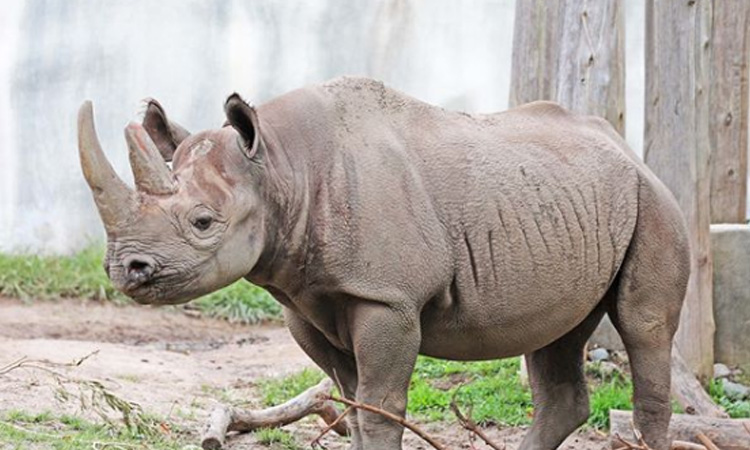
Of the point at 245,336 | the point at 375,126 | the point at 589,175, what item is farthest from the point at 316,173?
the point at 245,336

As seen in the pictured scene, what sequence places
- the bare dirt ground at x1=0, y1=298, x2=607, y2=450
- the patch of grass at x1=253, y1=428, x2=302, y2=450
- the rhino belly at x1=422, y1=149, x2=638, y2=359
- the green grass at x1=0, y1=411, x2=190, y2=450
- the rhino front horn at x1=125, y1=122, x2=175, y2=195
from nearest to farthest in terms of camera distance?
the rhino front horn at x1=125, y1=122, x2=175, y2=195 → the rhino belly at x1=422, y1=149, x2=638, y2=359 → the green grass at x1=0, y1=411, x2=190, y2=450 → the patch of grass at x1=253, y1=428, x2=302, y2=450 → the bare dirt ground at x1=0, y1=298, x2=607, y2=450

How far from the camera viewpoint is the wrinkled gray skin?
539 cm

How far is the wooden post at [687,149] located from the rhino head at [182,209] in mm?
4027

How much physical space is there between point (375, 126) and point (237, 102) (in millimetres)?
757

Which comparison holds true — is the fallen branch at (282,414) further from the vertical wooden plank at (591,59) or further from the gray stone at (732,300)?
the gray stone at (732,300)

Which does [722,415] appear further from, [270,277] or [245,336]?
[245,336]

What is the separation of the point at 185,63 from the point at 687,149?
6671 millimetres

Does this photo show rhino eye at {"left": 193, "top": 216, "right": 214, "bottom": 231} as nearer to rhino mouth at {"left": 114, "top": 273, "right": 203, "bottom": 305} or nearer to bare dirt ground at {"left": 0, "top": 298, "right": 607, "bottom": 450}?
rhino mouth at {"left": 114, "top": 273, "right": 203, "bottom": 305}

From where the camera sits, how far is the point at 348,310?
19.1 ft

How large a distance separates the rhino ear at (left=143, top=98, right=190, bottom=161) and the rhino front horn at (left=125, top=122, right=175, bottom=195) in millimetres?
517

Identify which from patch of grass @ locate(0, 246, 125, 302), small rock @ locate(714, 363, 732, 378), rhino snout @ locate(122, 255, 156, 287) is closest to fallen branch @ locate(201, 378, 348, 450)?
rhino snout @ locate(122, 255, 156, 287)

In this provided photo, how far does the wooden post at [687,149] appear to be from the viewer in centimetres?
888

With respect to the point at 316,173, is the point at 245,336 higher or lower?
lower

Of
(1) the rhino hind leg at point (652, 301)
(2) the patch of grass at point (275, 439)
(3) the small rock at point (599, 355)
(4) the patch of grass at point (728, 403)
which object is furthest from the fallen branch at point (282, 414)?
(4) the patch of grass at point (728, 403)
